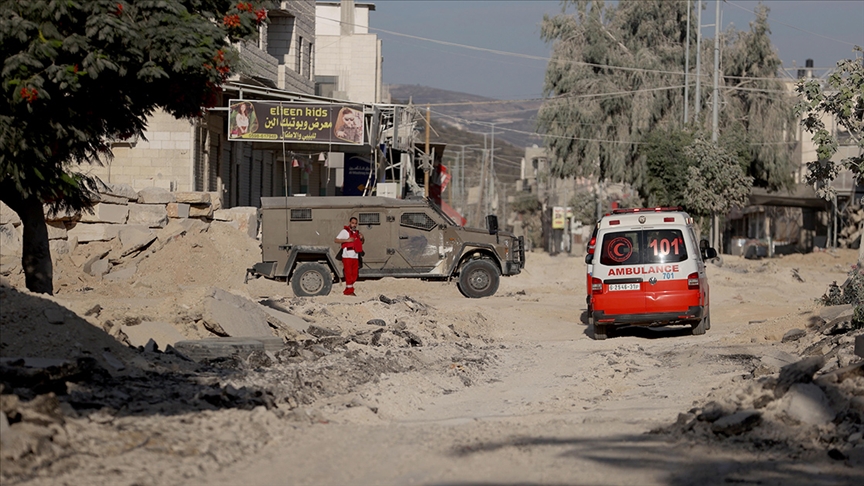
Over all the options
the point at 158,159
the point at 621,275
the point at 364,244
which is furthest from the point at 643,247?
the point at 158,159

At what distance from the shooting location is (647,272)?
646 inches

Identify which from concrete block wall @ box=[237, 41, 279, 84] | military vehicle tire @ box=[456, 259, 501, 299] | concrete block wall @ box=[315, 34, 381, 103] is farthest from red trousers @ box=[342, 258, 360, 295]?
concrete block wall @ box=[315, 34, 381, 103]

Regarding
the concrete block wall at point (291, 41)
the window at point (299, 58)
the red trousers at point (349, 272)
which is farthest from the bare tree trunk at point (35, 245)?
the window at point (299, 58)

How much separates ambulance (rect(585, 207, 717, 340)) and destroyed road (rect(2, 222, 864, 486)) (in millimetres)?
546

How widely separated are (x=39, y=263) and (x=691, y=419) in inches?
396

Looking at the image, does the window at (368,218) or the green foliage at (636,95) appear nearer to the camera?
the window at (368,218)

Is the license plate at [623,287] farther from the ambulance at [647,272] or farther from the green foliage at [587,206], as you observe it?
the green foliage at [587,206]

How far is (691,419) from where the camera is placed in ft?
25.7

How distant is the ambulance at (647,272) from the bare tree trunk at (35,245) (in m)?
8.51

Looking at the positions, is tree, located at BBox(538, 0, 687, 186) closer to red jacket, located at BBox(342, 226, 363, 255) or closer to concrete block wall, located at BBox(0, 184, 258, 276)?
concrete block wall, located at BBox(0, 184, 258, 276)

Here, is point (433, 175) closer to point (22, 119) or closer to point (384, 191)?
point (384, 191)

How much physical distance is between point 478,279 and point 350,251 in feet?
10.5

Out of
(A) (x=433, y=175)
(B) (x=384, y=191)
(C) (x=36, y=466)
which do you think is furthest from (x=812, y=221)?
(C) (x=36, y=466)

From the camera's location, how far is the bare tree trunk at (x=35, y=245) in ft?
45.1
